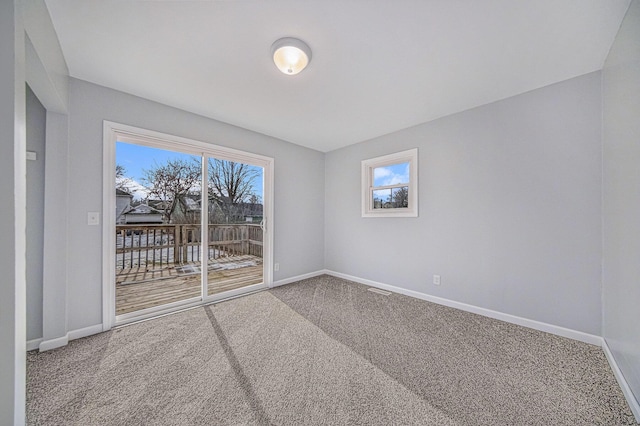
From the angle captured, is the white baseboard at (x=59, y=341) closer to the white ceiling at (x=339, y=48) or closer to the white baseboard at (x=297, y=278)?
the white baseboard at (x=297, y=278)

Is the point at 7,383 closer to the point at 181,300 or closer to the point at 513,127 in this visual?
the point at 181,300

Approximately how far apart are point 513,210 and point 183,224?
13.4 ft

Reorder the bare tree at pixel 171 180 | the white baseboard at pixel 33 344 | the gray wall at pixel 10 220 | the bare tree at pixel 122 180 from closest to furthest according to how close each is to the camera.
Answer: the gray wall at pixel 10 220 → the white baseboard at pixel 33 344 → the bare tree at pixel 122 180 → the bare tree at pixel 171 180

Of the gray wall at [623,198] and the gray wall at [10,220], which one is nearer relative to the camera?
the gray wall at [10,220]

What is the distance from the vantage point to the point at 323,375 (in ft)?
5.47

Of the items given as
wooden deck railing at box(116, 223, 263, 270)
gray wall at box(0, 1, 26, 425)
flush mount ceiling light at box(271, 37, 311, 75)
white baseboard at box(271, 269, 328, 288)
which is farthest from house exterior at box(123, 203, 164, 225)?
flush mount ceiling light at box(271, 37, 311, 75)

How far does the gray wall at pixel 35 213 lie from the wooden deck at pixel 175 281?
2.27 feet

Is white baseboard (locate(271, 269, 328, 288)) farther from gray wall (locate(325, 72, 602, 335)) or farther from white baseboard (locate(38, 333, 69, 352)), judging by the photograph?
white baseboard (locate(38, 333, 69, 352))

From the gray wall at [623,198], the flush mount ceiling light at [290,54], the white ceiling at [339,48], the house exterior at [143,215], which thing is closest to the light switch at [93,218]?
the house exterior at [143,215]

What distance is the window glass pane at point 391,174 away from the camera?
3510 mm

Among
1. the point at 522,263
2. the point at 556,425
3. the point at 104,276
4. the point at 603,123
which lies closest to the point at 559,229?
the point at 522,263

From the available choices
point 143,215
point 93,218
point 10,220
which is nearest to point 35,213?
point 93,218

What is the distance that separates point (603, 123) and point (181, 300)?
4.71m

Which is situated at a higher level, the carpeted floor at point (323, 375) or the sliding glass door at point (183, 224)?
Result: the sliding glass door at point (183, 224)
